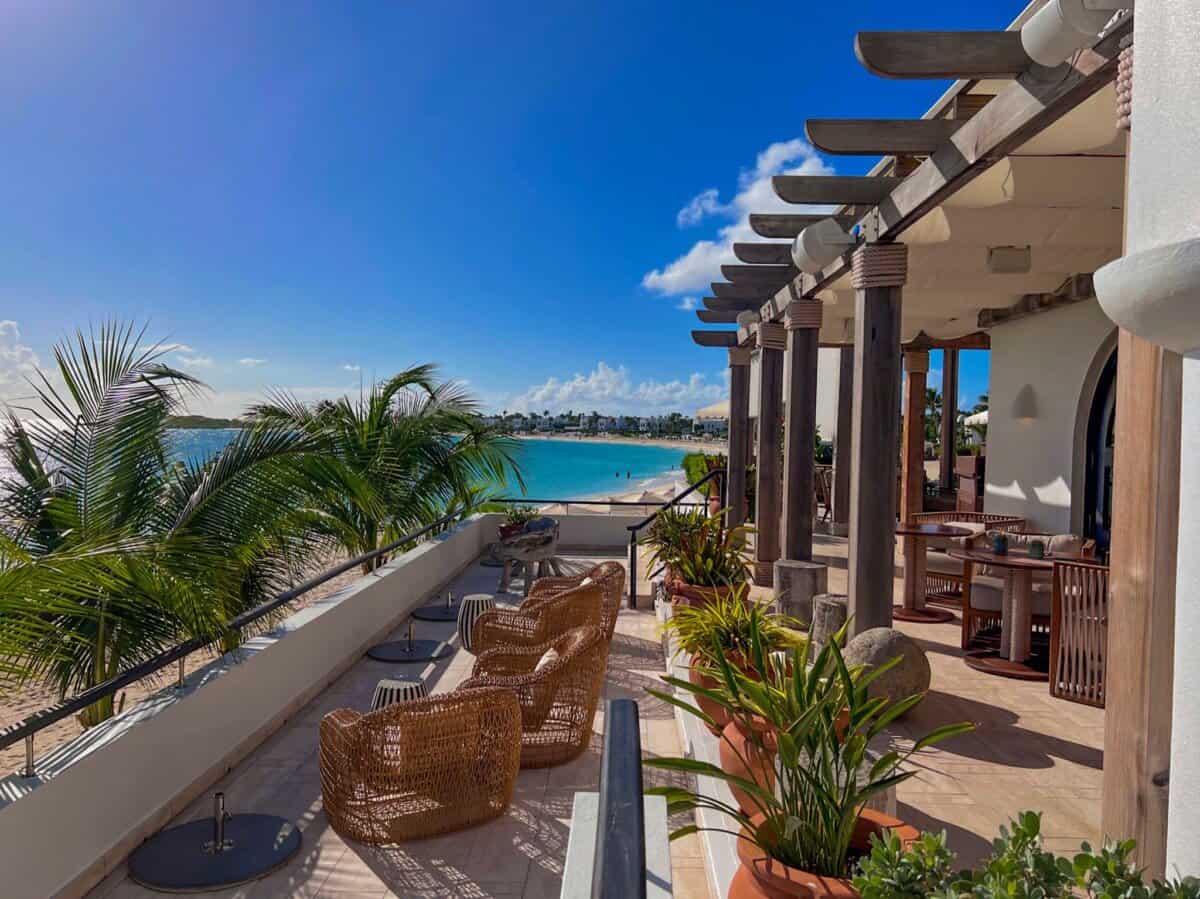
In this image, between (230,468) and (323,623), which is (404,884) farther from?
(323,623)

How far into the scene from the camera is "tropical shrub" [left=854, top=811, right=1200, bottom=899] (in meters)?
1.22

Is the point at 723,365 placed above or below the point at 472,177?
below

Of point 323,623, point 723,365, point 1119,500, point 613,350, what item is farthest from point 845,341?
point 613,350

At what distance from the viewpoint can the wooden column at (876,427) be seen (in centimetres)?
485

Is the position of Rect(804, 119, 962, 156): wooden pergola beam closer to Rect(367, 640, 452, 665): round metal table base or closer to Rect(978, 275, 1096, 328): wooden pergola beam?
Rect(978, 275, 1096, 328): wooden pergola beam

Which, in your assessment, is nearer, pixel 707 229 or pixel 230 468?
pixel 230 468

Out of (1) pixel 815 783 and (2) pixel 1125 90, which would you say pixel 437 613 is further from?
(2) pixel 1125 90

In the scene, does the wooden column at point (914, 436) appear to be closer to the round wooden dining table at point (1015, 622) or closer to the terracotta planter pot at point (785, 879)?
the round wooden dining table at point (1015, 622)

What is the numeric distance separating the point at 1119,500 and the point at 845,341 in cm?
774

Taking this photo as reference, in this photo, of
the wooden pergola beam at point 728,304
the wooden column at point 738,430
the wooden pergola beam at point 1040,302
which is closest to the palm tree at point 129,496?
the wooden pergola beam at point 728,304

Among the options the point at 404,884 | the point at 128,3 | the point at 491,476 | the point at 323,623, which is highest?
the point at 128,3

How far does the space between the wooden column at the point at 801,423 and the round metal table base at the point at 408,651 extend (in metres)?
2.92

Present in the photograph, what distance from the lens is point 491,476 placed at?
9.23 metres

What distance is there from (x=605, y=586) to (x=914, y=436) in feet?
18.4
